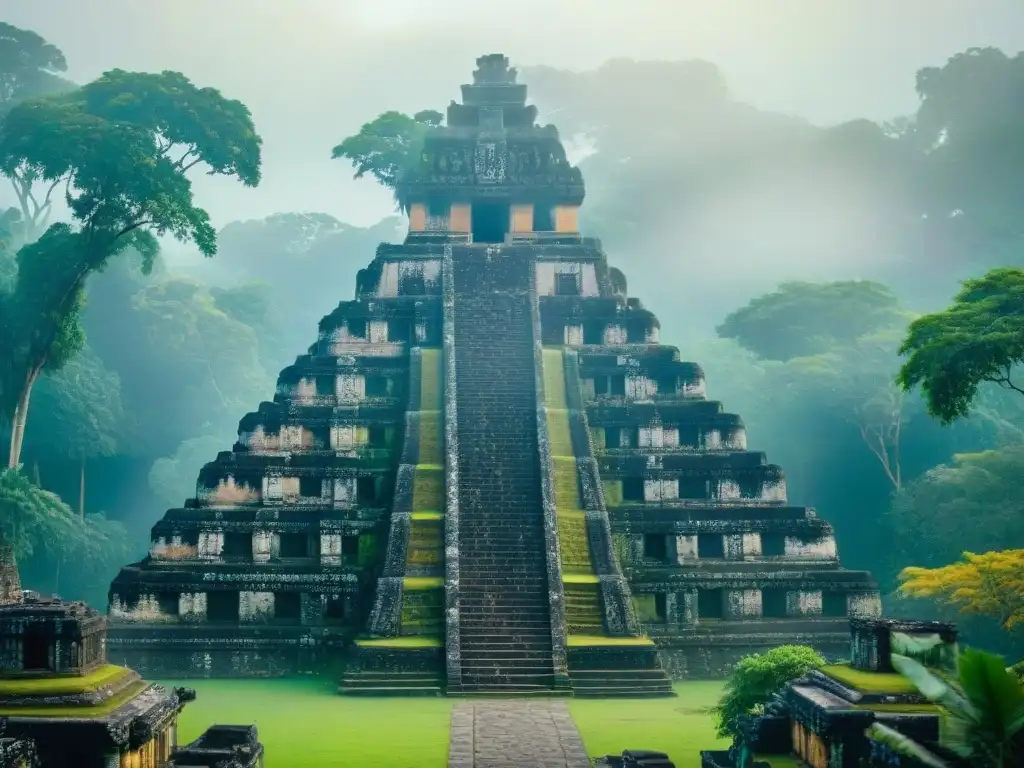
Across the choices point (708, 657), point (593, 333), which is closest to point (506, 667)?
point (708, 657)

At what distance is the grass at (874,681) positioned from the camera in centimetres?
1162

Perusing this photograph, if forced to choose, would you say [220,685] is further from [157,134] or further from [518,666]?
[157,134]

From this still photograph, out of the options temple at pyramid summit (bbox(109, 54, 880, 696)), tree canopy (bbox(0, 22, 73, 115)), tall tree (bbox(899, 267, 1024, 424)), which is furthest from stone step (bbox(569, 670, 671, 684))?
tree canopy (bbox(0, 22, 73, 115))

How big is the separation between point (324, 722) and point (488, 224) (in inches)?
768

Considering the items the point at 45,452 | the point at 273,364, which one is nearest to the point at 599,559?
the point at 45,452

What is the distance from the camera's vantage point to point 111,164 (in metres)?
30.5

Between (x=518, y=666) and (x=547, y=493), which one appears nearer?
(x=518, y=666)

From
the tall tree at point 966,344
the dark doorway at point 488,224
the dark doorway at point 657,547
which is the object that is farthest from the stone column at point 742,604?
the dark doorway at point 488,224

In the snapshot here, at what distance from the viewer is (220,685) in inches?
901

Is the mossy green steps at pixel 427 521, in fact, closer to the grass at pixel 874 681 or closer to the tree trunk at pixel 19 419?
the tree trunk at pixel 19 419

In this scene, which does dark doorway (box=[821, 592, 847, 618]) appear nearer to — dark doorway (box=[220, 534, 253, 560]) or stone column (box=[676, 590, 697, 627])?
stone column (box=[676, 590, 697, 627])

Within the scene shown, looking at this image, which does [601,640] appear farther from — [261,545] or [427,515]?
[261,545]

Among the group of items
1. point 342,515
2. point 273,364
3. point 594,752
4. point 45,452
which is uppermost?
point 273,364

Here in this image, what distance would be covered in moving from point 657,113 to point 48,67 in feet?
124
